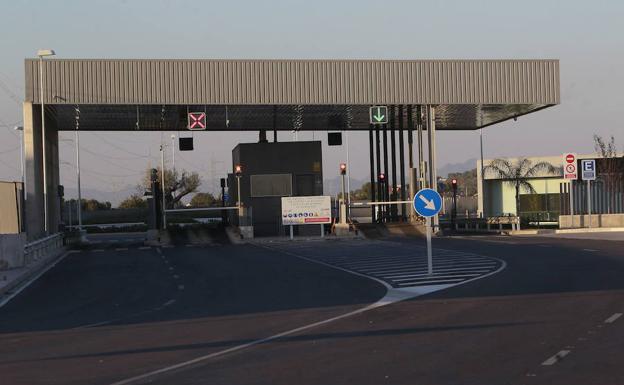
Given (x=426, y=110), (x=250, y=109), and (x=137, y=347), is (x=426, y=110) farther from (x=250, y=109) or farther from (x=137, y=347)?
(x=137, y=347)

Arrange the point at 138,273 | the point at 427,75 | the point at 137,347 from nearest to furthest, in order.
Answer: the point at 137,347
the point at 138,273
the point at 427,75

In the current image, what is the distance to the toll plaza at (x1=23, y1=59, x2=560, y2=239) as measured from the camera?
140ft

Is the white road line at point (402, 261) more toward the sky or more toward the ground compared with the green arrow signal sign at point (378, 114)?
more toward the ground

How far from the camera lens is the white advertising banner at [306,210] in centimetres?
4778

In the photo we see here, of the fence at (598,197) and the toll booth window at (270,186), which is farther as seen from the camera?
the fence at (598,197)

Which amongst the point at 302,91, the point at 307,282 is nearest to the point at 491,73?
the point at 302,91

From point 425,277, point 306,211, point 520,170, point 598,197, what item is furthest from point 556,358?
point 598,197

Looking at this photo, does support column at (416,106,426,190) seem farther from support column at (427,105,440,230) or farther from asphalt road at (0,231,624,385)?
asphalt road at (0,231,624,385)

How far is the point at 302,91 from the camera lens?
44.8 meters

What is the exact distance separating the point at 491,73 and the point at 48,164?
24.4 metres

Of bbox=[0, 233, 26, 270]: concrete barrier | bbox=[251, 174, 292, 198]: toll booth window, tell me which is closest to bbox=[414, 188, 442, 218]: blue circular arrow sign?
bbox=[0, 233, 26, 270]: concrete barrier

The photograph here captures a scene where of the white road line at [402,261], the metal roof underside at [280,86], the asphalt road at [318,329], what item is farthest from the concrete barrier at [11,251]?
the metal roof underside at [280,86]

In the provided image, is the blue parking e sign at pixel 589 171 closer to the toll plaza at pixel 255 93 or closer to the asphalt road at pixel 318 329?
the toll plaza at pixel 255 93

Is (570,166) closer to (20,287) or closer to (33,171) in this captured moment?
(33,171)
